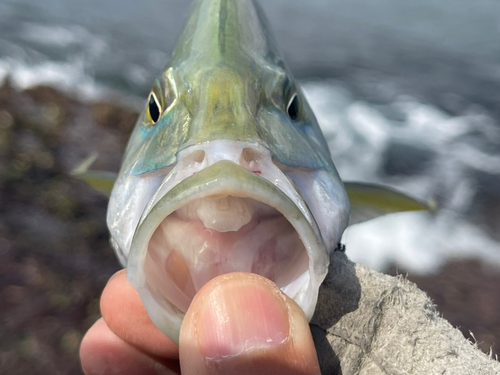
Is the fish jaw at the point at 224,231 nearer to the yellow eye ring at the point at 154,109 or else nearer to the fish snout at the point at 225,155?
the fish snout at the point at 225,155

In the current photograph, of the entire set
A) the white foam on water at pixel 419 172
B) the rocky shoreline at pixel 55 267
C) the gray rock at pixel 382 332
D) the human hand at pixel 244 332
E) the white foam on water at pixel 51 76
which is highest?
the human hand at pixel 244 332

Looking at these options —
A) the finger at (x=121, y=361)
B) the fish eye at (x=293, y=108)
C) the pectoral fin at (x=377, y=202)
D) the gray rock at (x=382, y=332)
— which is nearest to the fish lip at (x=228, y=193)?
the gray rock at (x=382, y=332)

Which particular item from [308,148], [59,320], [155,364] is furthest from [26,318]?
[308,148]

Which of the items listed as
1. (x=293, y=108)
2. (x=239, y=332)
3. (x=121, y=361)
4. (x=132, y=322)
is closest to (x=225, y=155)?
(x=239, y=332)

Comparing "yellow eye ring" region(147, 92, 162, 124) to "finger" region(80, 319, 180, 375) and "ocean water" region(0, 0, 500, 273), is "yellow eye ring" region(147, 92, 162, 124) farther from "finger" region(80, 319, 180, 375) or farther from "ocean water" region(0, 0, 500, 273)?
"ocean water" region(0, 0, 500, 273)

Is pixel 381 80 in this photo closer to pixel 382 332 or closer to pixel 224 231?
pixel 382 332

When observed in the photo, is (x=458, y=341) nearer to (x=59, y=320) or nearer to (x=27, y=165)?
(x=59, y=320)
